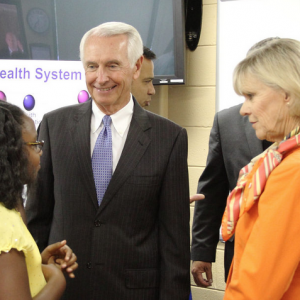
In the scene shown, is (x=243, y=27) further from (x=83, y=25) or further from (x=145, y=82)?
(x=83, y=25)

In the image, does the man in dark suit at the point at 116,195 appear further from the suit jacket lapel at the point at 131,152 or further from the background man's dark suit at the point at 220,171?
the background man's dark suit at the point at 220,171

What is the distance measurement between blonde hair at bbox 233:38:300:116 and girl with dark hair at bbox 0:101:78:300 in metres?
0.62

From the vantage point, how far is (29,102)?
2.56 metres

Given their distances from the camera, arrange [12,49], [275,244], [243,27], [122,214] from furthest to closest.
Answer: [12,49]
[243,27]
[122,214]
[275,244]

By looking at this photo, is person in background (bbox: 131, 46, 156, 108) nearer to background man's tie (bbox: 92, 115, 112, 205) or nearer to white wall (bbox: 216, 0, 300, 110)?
white wall (bbox: 216, 0, 300, 110)

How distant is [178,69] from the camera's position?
2633 millimetres

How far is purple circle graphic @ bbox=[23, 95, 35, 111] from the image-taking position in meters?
2.56

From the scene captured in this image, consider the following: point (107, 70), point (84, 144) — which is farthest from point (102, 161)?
point (107, 70)

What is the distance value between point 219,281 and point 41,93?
1711mm

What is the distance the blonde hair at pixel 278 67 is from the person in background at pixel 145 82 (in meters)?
1.30

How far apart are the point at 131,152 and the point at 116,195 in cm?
17

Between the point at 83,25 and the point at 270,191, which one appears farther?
the point at 83,25

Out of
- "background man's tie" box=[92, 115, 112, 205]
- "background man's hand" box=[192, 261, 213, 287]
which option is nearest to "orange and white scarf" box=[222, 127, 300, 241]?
"background man's tie" box=[92, 115, 112, 205]

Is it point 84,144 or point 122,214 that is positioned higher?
point 84,144
